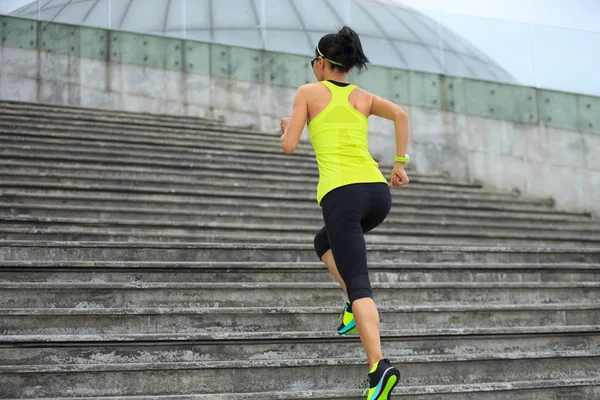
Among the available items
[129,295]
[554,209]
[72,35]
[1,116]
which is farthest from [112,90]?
[129,295]

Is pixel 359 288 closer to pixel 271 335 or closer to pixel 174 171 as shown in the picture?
pixel 271 335

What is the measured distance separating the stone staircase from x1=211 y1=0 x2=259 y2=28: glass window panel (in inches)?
211

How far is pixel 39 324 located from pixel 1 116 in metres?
6.02

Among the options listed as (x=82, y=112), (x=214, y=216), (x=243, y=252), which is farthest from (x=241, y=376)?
(x=82, y=112)

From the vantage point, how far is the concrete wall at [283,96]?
1195cm

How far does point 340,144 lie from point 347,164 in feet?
0.34

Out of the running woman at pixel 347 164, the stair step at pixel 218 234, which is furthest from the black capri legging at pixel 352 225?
the stair step at pixel 218 234

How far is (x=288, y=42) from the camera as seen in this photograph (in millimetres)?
13375

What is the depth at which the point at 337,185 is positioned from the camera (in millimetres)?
3658

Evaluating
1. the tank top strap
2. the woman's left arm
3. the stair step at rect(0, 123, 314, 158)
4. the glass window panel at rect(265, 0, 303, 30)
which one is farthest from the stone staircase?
the glass window panel at rect(265, 0, 303, 30)

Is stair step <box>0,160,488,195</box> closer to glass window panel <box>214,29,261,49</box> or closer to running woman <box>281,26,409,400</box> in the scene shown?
glass window panel <box>214,29,261,49</box>

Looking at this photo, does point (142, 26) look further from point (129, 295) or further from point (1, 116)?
point (129, 295)

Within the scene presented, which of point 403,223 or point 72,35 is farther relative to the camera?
point 72,35

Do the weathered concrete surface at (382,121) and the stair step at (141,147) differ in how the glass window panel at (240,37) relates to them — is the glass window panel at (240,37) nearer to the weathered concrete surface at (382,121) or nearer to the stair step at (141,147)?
the weathered concrete surface at (382,121)
